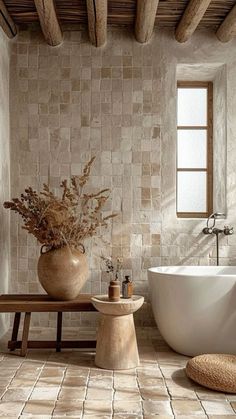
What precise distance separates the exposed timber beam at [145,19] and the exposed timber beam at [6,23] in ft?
3.51

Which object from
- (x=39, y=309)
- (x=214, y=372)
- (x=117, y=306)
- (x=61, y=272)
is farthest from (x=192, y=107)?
(x=214, y=372)

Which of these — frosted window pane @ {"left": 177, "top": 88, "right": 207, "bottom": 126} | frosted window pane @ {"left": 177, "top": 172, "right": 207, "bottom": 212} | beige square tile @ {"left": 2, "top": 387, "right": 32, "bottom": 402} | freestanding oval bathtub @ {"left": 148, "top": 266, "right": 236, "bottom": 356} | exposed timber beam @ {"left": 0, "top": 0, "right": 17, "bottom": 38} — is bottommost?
beige square tile @ {"left": 2, "top": 387, "right": 32, "bottom": 402}

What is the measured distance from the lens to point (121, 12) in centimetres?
476

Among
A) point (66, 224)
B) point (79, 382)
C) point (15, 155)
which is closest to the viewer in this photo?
point (79, 382)

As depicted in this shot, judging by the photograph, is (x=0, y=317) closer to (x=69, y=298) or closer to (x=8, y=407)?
(x=69, y=298)

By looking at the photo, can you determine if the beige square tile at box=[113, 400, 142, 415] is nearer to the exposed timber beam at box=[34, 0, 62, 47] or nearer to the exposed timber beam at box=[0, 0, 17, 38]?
the exposed timber beam at box=[34, 0, 62, 47]

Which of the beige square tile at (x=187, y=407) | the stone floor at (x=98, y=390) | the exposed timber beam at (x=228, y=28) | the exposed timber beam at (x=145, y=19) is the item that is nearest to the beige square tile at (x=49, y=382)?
the stone floor at (x=98, y=390)

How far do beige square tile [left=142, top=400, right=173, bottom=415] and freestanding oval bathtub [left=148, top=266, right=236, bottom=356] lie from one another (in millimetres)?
972

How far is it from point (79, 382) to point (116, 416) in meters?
0.61

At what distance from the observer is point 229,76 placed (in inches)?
200

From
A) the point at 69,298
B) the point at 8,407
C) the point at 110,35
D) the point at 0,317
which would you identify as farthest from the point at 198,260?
the point at 8,407

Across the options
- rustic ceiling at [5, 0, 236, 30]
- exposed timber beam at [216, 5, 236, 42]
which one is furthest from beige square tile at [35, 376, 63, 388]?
exposed timber beam at [216, 5, 236, 42]

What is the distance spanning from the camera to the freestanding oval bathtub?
394 cm

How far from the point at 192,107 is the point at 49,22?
161 cm
